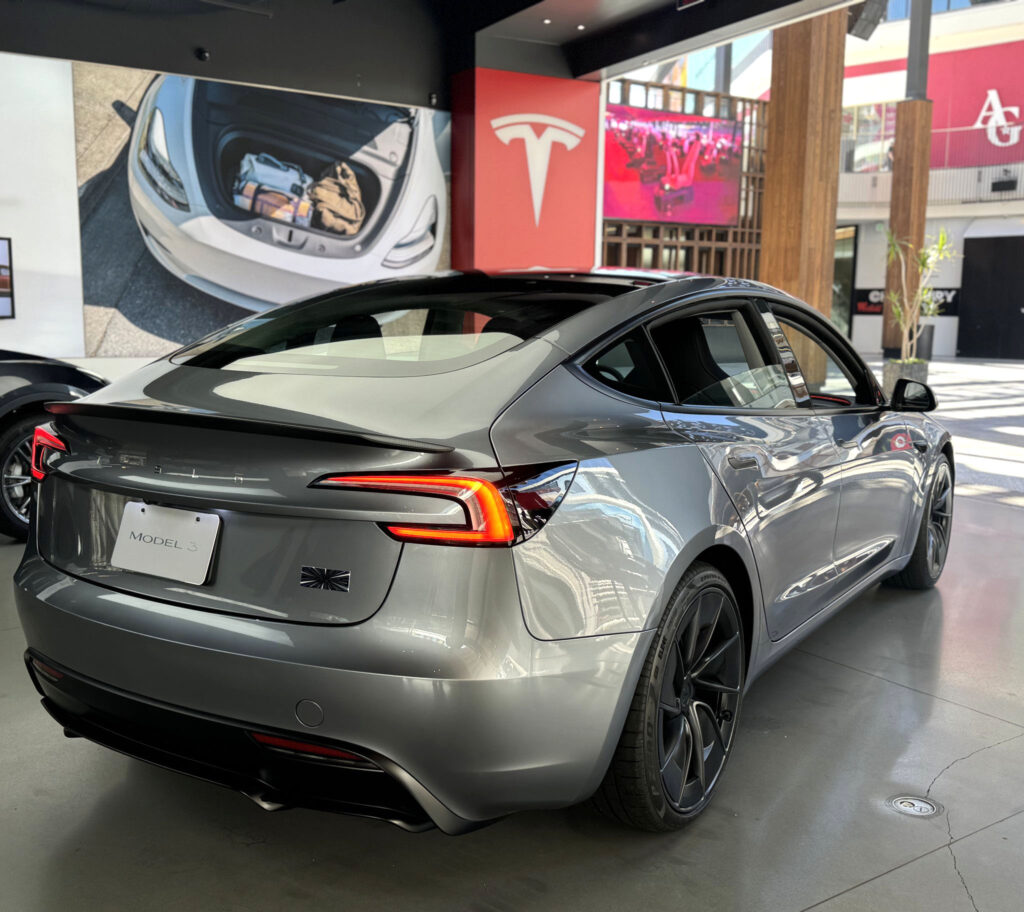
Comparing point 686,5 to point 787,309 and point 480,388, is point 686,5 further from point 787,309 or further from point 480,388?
point 480,388

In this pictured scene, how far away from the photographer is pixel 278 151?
783 cm

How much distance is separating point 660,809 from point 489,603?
0.75 meters

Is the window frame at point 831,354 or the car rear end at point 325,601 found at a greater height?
the window frame at point 831,354

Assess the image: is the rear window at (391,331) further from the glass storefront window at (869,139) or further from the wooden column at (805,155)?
the glass storefront window at (869,139)

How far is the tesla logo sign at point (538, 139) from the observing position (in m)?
8.64

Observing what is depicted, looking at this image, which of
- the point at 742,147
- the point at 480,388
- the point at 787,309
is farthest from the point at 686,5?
the point at 742,147

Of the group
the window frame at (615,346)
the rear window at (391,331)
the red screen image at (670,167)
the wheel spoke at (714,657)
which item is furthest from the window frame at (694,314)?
the red screen image at (670,167)

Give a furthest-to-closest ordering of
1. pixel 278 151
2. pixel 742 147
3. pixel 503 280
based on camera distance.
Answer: pixel 742 147, pixel 278 151, pixel 503 280

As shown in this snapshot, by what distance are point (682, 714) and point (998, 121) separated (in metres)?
27.9

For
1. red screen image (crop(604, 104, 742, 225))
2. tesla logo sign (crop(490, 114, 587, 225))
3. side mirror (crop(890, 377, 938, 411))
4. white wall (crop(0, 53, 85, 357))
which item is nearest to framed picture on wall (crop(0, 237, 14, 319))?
white wall (crop(0, 53, 85, 357))

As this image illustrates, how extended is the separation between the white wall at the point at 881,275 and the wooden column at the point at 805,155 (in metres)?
13.6

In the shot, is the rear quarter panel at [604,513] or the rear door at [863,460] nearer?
the rear quarter panel at [604,513]

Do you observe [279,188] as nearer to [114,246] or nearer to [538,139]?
[114,246]

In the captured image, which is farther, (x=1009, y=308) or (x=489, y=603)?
(x=1009, y=308)
